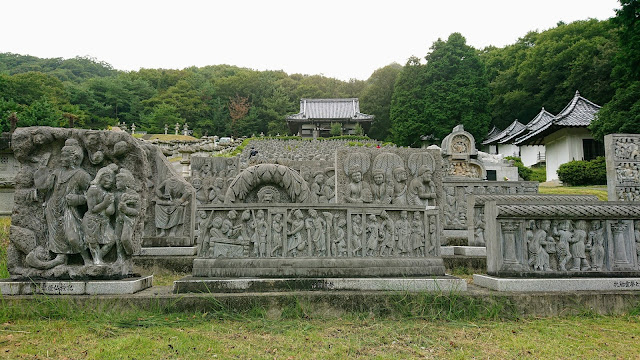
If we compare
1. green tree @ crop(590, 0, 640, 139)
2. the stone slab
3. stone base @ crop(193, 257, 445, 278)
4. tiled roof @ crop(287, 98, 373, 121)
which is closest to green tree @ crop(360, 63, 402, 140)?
tiled roof @ crop(287, 98, 373, 121)

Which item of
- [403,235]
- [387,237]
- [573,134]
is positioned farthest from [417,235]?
[573,134]

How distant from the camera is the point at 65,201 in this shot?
5.15 meters

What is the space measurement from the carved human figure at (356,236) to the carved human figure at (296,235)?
28.2 inches

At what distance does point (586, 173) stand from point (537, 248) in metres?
19.1

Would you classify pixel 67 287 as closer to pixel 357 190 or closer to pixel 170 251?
pixel 170 251

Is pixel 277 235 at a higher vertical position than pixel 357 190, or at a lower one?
lower

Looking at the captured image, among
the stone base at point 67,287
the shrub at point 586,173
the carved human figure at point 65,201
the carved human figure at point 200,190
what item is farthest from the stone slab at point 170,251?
the shrub at point 586,173

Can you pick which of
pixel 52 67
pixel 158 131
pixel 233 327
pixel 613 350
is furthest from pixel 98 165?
pixel 52 67

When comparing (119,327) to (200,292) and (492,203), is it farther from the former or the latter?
(492,203)

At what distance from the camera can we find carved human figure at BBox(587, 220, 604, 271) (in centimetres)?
530

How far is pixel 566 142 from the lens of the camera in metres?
26.5

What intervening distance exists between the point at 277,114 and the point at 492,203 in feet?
229

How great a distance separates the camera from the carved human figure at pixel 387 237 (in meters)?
5.55

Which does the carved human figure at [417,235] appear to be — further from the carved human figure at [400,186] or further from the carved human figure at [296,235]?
the carved human figure at [400,186]
